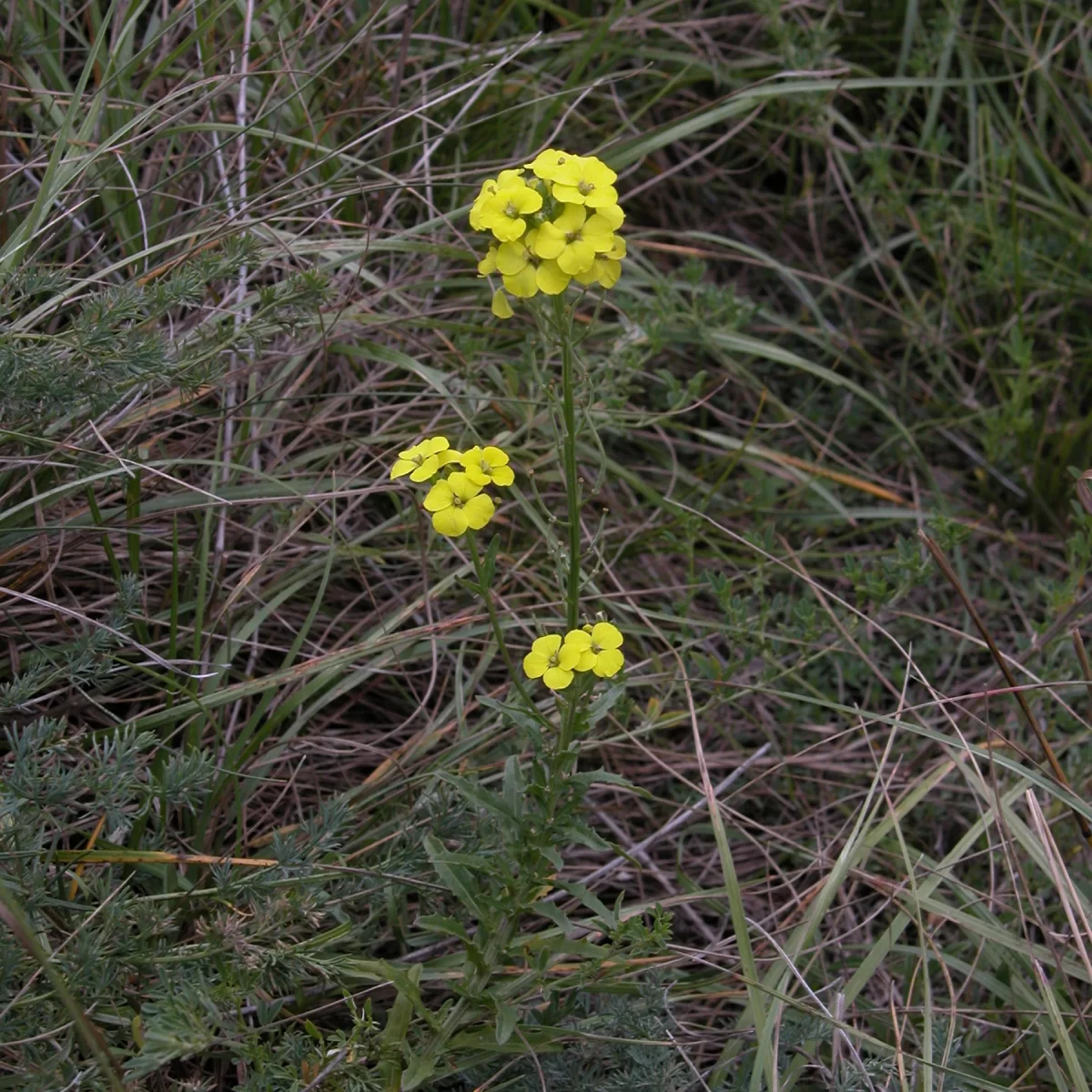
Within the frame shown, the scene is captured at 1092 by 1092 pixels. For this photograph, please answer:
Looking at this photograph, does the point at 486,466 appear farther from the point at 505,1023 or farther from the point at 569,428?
the point at 505,1023

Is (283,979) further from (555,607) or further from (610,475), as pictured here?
(610,475)

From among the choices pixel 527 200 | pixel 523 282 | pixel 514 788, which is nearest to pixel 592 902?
pixel 514 788

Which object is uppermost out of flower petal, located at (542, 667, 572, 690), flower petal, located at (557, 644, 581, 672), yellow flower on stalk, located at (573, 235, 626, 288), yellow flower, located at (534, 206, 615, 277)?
yellow flower, located at (534, 206, 615, 277)

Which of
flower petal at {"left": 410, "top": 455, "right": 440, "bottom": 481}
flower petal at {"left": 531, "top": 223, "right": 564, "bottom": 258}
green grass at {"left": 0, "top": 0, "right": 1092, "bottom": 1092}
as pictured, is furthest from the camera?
green grass at {"left": 0, "top": 0, "right": 1092, "bottom": 1092}

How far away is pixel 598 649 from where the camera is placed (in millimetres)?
1603

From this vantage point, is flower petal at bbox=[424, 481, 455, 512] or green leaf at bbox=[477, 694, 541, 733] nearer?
flower petal at bbox=[424, 481, 455, 512]

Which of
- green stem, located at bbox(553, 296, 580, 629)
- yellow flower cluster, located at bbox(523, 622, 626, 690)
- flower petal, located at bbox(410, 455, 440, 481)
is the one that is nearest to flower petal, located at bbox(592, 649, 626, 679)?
yellow flower cluster, located at bbox(523, 622, 626, 690)

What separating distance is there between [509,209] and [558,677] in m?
0.65

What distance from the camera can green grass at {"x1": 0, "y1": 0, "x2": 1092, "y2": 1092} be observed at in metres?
1.85

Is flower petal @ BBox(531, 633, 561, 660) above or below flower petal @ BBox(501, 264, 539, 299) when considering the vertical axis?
below

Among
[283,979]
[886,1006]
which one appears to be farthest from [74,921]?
[886,1006]

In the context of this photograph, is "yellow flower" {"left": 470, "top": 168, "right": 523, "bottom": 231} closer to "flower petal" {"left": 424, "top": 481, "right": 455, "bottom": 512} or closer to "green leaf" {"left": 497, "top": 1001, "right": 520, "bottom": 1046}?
"flower petal" {"left": 424, "top": 481, "right": 455, "bottom": 512}

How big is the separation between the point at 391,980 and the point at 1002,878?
1.45 m

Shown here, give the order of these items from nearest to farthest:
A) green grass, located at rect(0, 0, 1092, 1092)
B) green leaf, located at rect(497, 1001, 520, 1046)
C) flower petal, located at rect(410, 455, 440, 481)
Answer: flower petal, located at rect(410, 455, 440, 481), green leaf, located at rect(497, 1001, 520, 1046), green grass, located at rect(0, 0, 1092, 1092)
